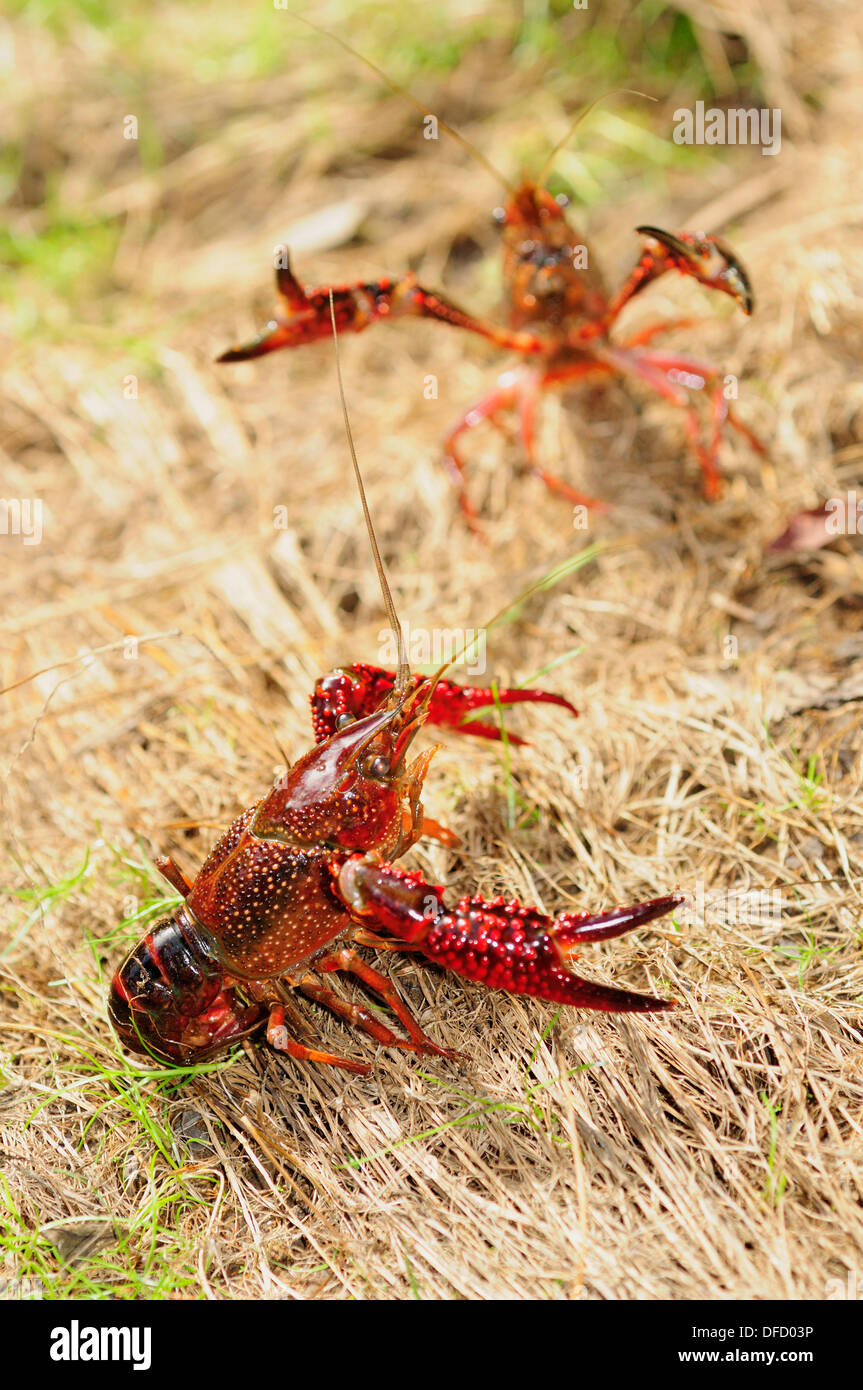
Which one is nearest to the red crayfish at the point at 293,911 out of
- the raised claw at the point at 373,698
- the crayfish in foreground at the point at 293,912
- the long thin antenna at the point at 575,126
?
the crayfish in foreground at the point at 293,912

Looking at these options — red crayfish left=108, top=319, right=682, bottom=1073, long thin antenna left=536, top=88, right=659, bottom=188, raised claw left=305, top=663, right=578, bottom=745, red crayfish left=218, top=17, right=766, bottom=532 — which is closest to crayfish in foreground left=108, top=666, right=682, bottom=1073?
red crayfish left=108, top=319, right=682, bottom=1073

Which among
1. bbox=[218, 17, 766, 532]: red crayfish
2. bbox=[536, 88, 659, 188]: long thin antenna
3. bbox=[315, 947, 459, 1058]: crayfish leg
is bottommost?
bbox=[315, 947, 459, 1058]: crayfish leg

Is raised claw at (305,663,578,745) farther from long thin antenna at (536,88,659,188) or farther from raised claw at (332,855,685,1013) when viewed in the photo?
long thin antenna at (536,88,659,188)

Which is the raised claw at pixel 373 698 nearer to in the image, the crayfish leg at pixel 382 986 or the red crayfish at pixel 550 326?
the crayfish leg at pixel 382 986

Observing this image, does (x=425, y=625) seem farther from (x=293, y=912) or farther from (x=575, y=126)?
(x=575, y=126)

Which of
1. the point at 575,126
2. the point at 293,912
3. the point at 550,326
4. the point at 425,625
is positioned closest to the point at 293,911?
the point at 293,912
